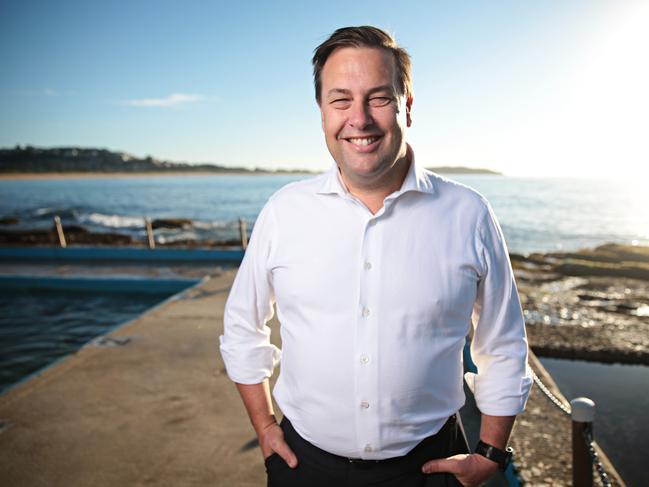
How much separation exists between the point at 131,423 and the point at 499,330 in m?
3.30

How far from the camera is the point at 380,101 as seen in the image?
4.46 ft

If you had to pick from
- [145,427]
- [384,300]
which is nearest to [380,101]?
[384,300]

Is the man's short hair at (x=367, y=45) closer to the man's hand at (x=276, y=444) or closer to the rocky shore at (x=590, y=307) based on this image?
the man's hand at (x=276, y=444)

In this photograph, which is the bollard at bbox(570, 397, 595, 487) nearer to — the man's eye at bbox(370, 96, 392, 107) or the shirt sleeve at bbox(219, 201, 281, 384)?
the shirt sleeve at bbox(219, 201, 281, 384)

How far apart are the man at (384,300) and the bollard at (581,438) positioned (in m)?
1.03

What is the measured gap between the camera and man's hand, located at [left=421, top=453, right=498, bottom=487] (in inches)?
→ 54.6

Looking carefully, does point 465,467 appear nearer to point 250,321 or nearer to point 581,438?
point 250,321

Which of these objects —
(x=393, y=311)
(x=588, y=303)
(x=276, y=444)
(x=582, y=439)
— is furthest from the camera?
(x=588, y=303)

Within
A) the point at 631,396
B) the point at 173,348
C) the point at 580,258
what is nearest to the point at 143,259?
the point at 173,348

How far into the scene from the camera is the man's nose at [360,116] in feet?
4.39

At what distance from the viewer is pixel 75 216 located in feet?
132

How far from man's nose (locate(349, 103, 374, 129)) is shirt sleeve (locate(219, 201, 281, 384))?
44 cm

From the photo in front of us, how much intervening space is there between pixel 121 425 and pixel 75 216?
43.0 meters

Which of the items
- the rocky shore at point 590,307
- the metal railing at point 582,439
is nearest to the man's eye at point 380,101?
the metal railing at point 582,439
